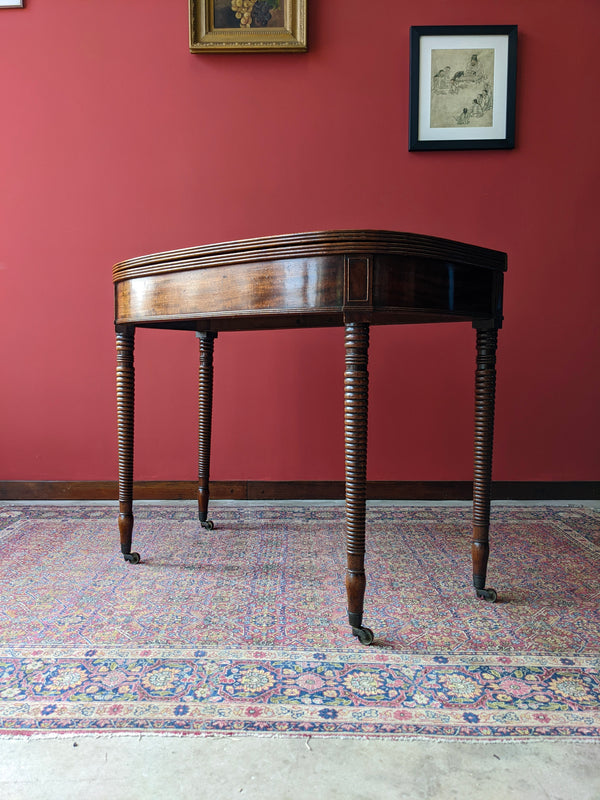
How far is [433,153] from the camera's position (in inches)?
104

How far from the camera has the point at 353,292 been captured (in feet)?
4.29

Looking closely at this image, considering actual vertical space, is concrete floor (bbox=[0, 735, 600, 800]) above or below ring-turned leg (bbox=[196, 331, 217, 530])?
below

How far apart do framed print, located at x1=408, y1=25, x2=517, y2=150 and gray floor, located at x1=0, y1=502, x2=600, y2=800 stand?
2421 millimetres

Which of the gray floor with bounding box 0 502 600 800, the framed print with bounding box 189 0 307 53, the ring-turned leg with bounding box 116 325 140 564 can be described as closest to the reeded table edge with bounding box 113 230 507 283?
the ring-turned leg with bounding box 116 325 140 564

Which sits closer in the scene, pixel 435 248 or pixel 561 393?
pixel 435 248

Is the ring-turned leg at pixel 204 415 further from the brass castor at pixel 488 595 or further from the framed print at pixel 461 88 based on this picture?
the framed print at pixel 461 88

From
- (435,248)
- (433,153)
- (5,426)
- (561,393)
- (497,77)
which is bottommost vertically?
(5,426)

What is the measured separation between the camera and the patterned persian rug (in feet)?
3.54

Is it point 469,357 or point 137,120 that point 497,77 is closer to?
point 469,357

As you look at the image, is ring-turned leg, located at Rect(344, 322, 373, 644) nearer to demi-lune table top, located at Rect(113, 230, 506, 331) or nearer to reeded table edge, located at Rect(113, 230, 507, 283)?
demi-lune table top, located at Rect(113, 230, 506, 331)

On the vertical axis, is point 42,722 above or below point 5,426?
below

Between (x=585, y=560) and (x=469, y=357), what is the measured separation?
108cm

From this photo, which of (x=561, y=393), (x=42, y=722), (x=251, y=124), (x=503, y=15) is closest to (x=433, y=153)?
(x=503, y=15)

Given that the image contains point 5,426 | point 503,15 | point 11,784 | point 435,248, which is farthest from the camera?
point 5,426
